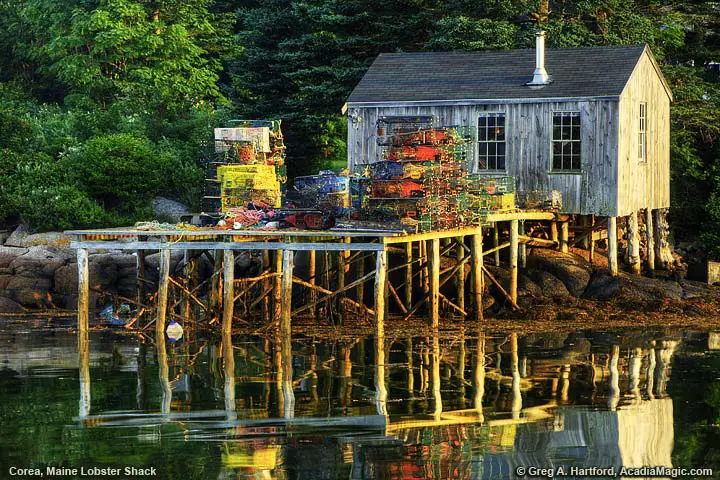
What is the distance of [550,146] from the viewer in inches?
1363

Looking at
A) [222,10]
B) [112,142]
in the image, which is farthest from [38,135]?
[222,10]

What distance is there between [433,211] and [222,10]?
3227 cm

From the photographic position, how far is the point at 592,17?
4288cm

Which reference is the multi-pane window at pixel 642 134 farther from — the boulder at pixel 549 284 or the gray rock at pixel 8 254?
the gray rock at pixel 8 254

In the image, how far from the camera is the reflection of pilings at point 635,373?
23422 mm

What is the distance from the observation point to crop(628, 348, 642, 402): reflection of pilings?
23422mm

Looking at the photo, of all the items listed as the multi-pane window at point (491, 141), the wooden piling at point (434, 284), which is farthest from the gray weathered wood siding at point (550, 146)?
the wooden piling at point (434, 284)

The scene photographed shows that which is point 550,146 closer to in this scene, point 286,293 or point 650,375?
point 286,293

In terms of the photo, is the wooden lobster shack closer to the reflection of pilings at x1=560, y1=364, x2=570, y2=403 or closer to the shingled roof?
the shingled roof

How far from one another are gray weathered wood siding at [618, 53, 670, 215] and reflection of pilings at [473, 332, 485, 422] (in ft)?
23.1

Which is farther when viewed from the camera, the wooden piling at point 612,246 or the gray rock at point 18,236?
the gray rock at point 18,236

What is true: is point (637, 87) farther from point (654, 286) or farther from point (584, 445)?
point (584, 445)

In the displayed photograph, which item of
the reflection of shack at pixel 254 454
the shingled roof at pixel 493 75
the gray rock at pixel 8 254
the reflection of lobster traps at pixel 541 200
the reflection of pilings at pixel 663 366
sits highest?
the shingled roof at pixel 493 75

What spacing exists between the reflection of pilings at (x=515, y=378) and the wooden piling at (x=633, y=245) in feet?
24.7
